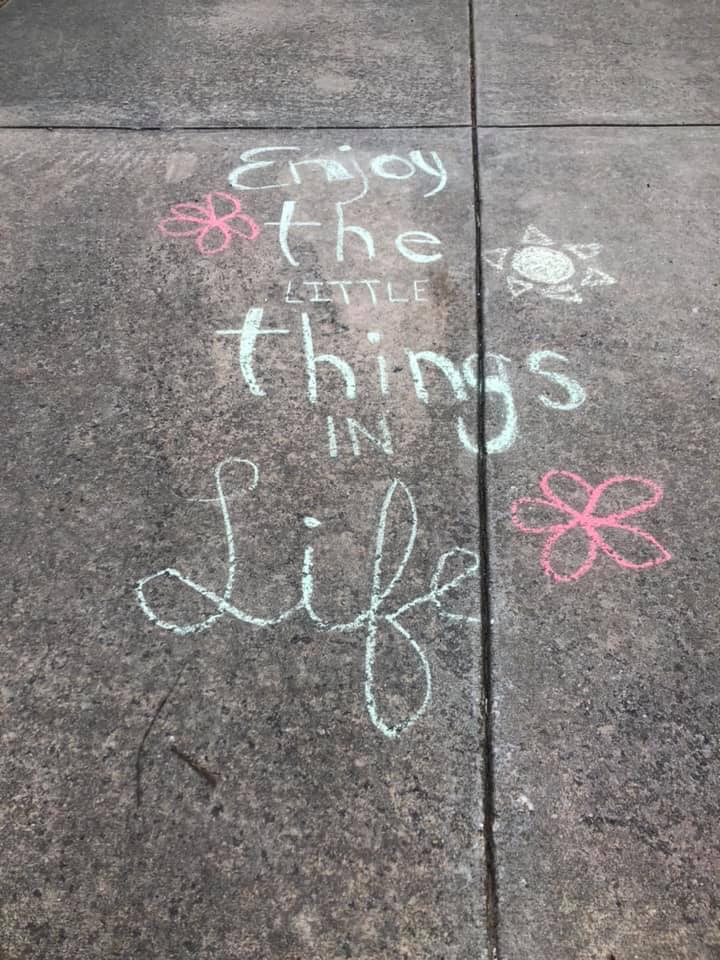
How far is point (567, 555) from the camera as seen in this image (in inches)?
90.0

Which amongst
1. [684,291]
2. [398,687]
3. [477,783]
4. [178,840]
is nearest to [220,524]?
[398,687]

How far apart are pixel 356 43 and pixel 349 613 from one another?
386 centimetres

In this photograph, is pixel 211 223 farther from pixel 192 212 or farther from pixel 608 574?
pixel 608 574

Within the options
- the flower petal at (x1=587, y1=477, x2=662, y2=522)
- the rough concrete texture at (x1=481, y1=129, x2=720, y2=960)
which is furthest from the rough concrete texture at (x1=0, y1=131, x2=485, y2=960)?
the flower petal at (x1=587, y1=477, x2=662, y2=522)

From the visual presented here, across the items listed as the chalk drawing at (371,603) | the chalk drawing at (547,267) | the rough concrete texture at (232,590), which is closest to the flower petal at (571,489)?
the rough concrete texture at (232,590)

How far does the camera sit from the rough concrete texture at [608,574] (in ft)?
5.68

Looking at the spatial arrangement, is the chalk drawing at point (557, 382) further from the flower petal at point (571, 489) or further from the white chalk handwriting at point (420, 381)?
the flower petal at point (571, 489)

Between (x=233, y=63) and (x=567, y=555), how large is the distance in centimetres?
365

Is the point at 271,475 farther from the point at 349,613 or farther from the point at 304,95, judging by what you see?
the point at 304,95

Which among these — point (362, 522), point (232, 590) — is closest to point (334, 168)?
point (362, 522)

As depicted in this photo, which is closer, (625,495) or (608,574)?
(608,574)

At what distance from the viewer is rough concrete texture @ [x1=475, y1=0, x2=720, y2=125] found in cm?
399

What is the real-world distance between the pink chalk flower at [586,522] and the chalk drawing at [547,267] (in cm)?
92

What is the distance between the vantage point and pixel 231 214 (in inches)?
134
